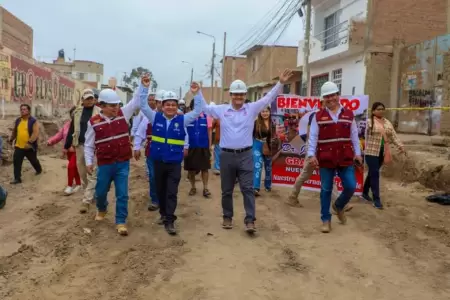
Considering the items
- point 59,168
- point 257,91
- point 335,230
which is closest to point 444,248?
point 335,230

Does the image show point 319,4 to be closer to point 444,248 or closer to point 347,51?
point 347,51

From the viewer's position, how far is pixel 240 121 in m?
5.73

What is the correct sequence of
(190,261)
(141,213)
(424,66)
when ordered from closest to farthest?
(190,261) → (141,213) → (424,66)

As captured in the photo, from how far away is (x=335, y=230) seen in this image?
20.2ft

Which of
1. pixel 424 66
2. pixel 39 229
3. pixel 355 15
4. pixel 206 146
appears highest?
pixel 355 15

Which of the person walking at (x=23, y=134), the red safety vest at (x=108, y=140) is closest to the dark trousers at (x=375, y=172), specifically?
the red safety vest at (x=108, y=140)

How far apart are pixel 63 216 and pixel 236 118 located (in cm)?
325

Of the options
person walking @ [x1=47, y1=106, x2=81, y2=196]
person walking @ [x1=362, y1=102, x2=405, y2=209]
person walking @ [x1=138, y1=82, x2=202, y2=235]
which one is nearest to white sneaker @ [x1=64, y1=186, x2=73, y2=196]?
person walking @ [x1=47, y1=106, x2=81, y2=196]

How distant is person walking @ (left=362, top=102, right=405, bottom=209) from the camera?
7.37m

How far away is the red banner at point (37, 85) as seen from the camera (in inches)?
658

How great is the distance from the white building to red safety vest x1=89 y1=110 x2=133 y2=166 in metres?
15.9

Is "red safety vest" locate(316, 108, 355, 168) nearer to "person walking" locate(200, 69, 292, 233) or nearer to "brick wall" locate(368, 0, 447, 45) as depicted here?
"person walking" locate(200, 69, 292, 233)

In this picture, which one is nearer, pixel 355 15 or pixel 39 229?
pixel 39 229

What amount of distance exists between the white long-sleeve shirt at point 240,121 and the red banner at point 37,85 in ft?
42.0
